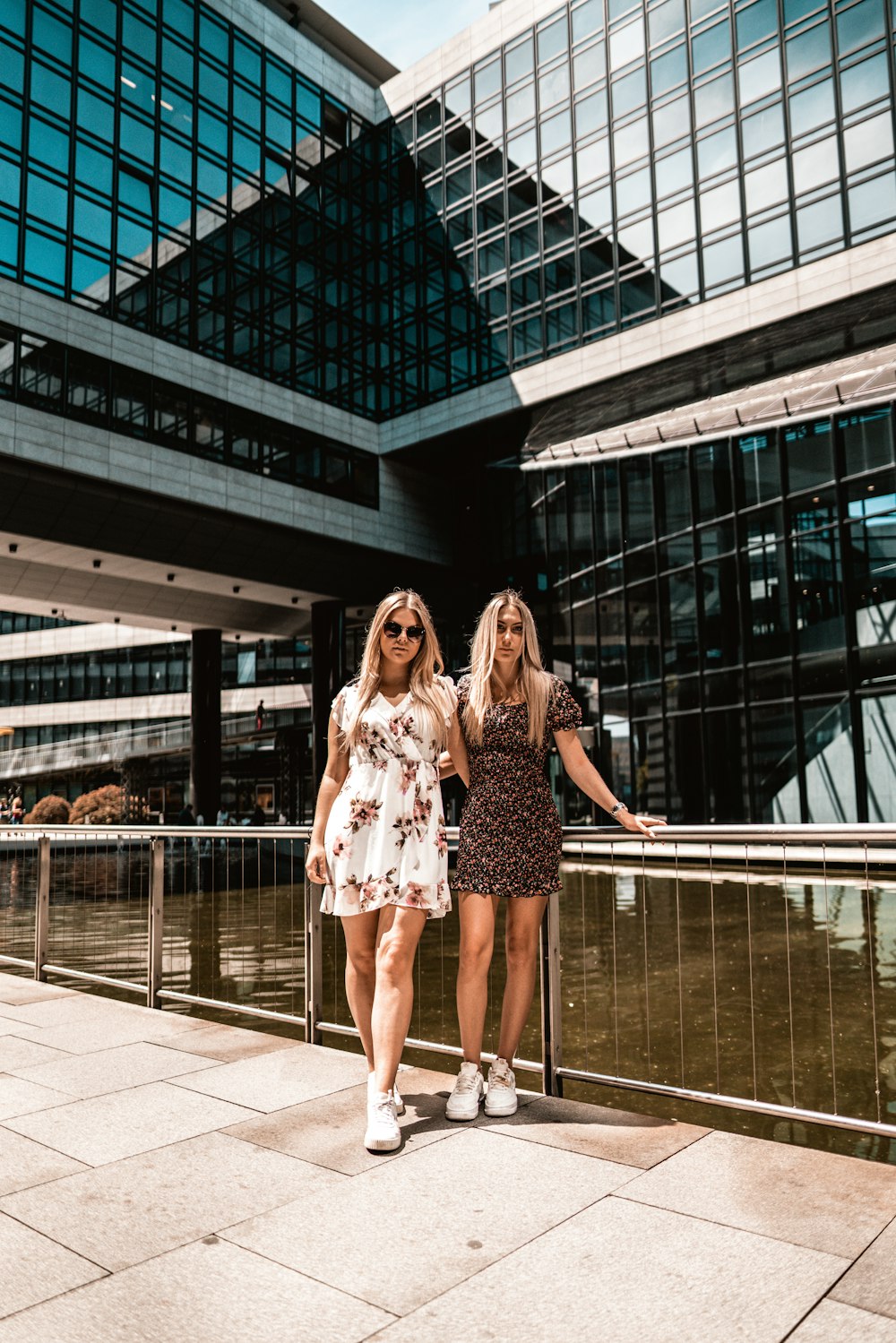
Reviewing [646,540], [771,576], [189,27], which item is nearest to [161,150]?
[189,27]

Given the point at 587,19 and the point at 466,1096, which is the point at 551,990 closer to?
the point at 466,1096

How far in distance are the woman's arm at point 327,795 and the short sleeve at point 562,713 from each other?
91 cm

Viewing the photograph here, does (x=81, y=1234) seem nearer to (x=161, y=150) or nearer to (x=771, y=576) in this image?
(x=771, y=576)

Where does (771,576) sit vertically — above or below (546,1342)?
above

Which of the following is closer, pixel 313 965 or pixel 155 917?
pixel 313 965

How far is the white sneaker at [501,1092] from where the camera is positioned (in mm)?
4230

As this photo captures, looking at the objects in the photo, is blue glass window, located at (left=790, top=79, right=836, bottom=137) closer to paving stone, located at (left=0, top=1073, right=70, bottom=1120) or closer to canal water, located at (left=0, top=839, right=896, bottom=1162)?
canal water, located at (left=0, top=839, right=896, bottom=1162)

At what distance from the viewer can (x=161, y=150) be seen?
95.5 feet

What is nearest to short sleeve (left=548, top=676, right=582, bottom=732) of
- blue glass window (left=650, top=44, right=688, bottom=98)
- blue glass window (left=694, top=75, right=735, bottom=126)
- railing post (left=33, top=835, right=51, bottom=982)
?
railing post (left=33, top=835, right=51, bottom=982)

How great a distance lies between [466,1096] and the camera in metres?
4.20

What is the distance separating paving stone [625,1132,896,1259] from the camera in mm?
3076

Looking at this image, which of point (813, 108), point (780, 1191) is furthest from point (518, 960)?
point (813, 108)

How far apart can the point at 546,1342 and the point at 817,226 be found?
26.0 meters

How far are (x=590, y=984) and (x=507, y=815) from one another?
5249 mm
